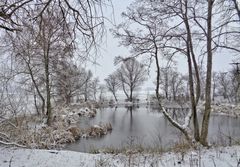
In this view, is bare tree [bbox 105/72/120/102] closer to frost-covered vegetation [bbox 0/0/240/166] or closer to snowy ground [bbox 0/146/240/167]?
frost-covered vegetation [bbox 0/0/240/166]

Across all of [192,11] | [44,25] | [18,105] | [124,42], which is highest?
[192,11]

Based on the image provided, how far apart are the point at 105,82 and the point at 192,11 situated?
1794 inches

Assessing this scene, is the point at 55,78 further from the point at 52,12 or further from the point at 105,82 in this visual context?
the point at 105,82

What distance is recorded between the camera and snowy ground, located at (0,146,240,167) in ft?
15.6

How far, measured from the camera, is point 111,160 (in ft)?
17.5

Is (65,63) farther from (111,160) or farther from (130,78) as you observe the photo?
(130,78)

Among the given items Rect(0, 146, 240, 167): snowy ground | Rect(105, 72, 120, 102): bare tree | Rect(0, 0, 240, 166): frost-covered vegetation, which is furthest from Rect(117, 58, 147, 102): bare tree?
Rect(0, 146, 240, 167): snowy ground

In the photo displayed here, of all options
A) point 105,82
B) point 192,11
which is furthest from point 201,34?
point 105,82

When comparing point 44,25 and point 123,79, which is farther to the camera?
point 123,79

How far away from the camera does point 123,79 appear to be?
48438 mm

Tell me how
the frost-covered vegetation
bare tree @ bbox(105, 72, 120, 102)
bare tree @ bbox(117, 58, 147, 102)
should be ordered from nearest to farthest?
the frost-covered vegetation, bare tree @ bbox(117, 58, 147, 102), bare tree @ bbox(105, 72, 120, 102)

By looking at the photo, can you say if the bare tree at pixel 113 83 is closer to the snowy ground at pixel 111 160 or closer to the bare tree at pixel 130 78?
the bare tree at pixel 130 78

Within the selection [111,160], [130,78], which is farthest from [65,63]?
[130,78]

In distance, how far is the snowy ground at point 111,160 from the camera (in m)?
4.76
